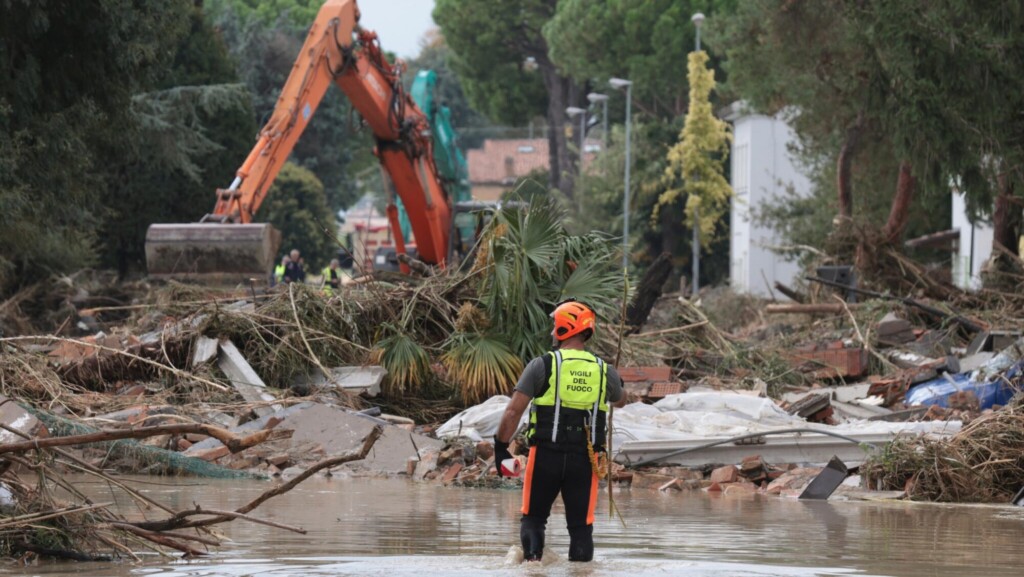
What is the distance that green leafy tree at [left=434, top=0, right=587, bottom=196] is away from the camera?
253 ft

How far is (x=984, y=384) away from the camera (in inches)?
747

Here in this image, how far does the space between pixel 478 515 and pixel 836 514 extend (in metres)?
2.92

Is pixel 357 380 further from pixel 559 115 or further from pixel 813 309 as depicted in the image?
pixel 559 115

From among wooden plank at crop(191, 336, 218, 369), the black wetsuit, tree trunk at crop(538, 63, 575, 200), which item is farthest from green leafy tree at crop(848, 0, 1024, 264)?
tree trunk at crop(538, 63, 575, 200)

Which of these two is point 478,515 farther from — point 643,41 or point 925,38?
point 643,41

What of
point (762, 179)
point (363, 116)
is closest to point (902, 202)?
point (363, 116)

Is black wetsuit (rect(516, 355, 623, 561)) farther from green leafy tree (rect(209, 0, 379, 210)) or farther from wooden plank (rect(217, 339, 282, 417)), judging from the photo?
green leafy tree (rect(209, 0, 379, 210))

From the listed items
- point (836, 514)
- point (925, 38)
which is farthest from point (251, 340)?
point (925, 38)

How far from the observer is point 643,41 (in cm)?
7175

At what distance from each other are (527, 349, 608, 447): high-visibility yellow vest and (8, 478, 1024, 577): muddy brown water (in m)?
0.74

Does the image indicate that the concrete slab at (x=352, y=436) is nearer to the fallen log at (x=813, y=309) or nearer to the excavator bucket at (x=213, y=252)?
the excavator bucket at (x=213, y=252)

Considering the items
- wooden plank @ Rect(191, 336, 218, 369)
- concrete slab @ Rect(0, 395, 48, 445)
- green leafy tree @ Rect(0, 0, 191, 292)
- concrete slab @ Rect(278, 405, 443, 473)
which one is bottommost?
concrete slab @ Rect(278, 405, 443, 473)

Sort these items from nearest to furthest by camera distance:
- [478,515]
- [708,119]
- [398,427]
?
[478,515]
[398,427]
[708,119]

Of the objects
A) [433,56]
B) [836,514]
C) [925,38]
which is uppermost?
[433,56]
